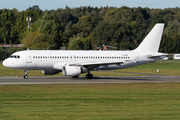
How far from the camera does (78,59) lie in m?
45.2

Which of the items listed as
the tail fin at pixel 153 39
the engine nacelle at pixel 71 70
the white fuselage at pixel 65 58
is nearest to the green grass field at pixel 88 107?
the engine nacelle at pixel 71 70

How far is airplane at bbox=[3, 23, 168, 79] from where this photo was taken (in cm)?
4331

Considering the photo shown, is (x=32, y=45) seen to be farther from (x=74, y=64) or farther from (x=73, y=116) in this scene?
(x=73, y=116)

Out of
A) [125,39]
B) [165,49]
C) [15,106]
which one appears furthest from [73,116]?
[125,39]

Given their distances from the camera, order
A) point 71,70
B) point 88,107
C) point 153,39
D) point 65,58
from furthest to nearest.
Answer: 1. point 153,39
2. point 65,58
3. point 71,70
4. point 88,107

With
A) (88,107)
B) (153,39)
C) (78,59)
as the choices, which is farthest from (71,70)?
(88,107)

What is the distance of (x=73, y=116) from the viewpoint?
56.0 ft

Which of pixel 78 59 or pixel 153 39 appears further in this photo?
pixel 153 39

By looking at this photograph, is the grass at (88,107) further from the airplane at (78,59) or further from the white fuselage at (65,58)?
the white fuselage at (65,58)

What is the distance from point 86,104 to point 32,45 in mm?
112412

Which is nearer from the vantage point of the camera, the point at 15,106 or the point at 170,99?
the point at 15,106

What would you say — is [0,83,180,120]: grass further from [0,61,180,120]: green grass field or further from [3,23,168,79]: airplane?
[3,23,168,79]: airplane

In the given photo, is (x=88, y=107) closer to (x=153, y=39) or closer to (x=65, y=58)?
(x=65, y=58)

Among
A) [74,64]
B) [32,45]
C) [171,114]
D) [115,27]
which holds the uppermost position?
[115,27]
